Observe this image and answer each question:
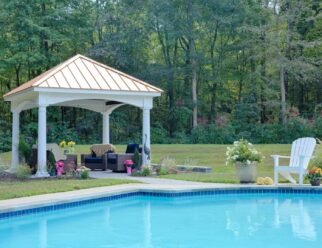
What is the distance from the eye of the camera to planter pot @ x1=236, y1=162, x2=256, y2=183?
10906 mm

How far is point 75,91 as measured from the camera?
1240 centimetres

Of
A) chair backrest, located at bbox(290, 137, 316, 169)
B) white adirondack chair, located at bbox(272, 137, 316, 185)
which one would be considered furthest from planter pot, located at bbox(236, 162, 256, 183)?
A: chair backrest, located at bbox(290, 137, 316, 169)

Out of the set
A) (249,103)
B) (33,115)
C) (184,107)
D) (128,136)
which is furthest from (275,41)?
(33,115)

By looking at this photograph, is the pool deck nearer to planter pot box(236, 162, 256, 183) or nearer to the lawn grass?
the lawn grass

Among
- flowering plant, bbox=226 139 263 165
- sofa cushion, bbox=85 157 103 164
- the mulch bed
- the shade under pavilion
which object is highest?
the shade under pavilion

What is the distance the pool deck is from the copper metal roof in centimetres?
338

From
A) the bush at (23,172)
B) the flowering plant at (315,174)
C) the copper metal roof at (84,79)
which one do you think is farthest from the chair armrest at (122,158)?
the flowering plant at (315,174)

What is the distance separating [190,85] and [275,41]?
20.2ft

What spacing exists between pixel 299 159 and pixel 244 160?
1186 mm

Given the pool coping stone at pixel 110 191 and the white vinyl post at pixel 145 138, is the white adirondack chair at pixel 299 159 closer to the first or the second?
the pool coping stone at pixel 110 191

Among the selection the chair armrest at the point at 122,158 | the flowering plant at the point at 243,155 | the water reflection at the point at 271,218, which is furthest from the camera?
the chair armrest at the point at 122,158

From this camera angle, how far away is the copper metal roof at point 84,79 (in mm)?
12406

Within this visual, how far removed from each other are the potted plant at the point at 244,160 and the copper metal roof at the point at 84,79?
11.7 feet

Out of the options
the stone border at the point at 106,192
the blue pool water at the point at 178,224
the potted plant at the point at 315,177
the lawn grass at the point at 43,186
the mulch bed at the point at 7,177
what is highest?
the potted plant at the point at 315,177
